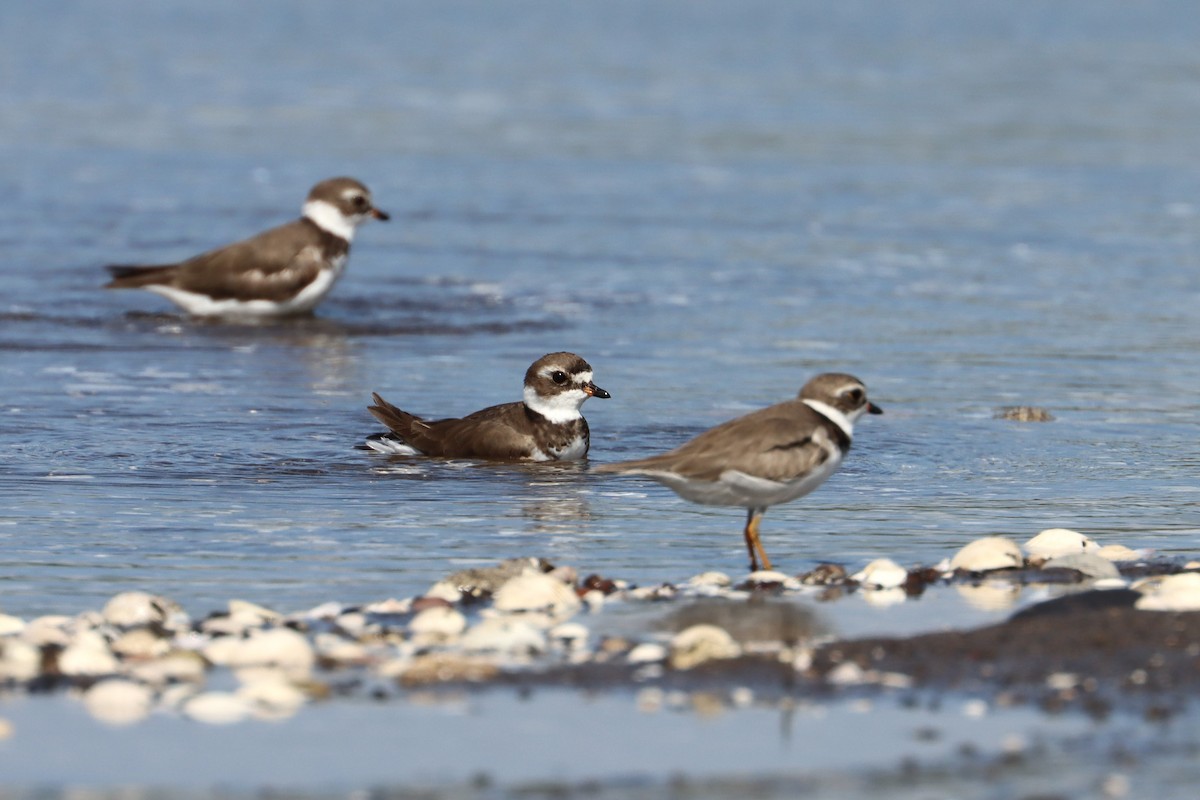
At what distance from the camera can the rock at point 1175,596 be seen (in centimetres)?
772

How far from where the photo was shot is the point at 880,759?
240 inches

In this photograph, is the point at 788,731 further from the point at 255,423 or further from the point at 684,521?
the point at 255,423

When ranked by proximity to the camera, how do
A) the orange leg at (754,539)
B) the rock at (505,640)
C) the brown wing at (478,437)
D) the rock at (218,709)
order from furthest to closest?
the brown wing at (478,437) < the orange leg at (754,539) < the rock at (505,640) < the rock at (218,709)

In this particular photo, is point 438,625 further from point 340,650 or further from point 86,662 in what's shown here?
point 86,662

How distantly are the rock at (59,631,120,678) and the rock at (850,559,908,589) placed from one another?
340 cm

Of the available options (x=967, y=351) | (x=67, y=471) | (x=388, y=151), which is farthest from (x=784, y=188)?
(x=67, y=471)

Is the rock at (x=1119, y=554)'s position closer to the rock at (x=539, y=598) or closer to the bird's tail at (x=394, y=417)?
the rock at (x=539, y=598)

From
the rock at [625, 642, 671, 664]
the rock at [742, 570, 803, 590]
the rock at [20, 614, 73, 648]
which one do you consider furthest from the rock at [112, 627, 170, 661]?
the rock at [742, 570, 803, 590]

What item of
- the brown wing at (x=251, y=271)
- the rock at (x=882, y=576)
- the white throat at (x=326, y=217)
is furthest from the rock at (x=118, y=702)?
the white throat at (x=326, y=217)

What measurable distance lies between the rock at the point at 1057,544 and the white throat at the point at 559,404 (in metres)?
3.73

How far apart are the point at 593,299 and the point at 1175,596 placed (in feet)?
37.7

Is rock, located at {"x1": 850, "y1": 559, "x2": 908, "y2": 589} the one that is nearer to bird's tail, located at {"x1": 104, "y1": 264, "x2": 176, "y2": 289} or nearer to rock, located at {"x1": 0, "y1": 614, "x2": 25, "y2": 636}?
rock, located at {"x1": 0, "y1": 614, "x2": 25, "y2": 636}

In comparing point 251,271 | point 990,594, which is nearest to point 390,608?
point 990,594

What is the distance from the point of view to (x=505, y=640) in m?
7.34
